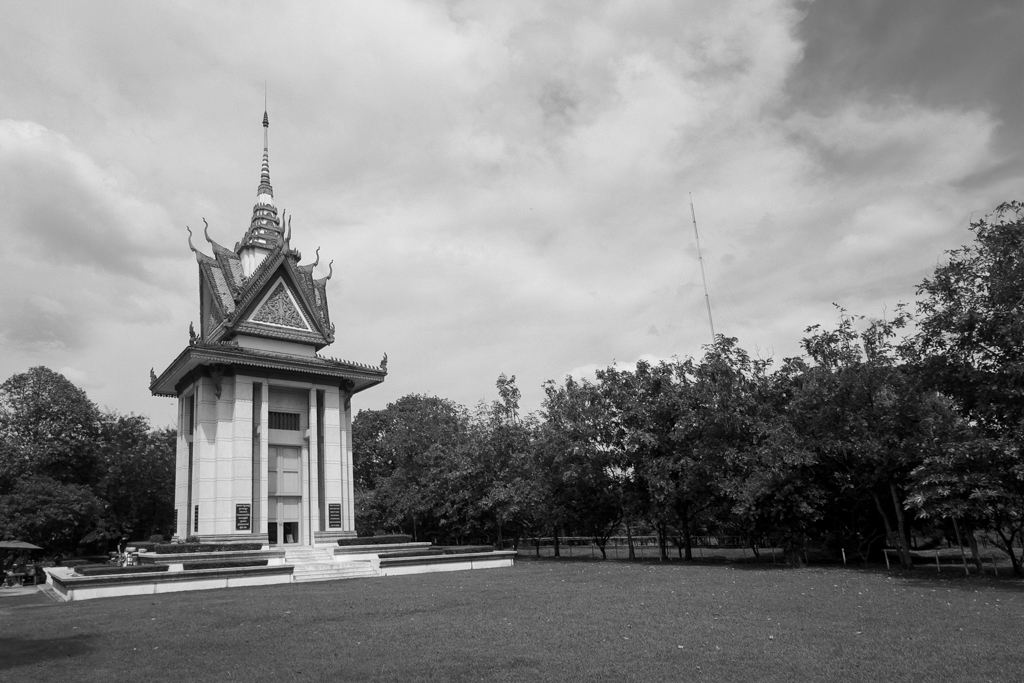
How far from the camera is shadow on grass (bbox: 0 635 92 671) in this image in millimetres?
10194

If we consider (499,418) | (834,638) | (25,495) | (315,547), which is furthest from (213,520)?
(834,638)

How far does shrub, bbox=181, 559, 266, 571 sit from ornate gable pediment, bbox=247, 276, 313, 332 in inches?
559

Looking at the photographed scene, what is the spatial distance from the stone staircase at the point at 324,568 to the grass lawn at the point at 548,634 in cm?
683

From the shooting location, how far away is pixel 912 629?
1095 cm

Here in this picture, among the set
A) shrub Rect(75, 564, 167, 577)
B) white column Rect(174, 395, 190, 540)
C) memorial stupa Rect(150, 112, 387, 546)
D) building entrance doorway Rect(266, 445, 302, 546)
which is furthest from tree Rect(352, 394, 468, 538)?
shrub Rect(75, 564, 167, 577)

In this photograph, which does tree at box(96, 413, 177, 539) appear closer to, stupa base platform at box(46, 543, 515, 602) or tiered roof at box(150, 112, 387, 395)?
tiered roof at box(150, 112, 387, 395)

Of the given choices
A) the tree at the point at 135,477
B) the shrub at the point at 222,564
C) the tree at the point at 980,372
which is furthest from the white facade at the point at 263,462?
the tree at the point at 980,372

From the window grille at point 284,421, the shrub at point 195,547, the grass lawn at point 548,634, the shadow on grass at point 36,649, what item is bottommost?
the grass lawn at point 548,634

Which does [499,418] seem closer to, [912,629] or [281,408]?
[281,408]

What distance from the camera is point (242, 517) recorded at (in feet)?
102

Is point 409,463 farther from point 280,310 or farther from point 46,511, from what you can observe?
point 46,511

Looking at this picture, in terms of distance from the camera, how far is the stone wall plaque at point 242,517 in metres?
30.9

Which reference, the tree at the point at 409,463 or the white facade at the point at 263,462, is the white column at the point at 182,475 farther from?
the tree at the point at 409,463

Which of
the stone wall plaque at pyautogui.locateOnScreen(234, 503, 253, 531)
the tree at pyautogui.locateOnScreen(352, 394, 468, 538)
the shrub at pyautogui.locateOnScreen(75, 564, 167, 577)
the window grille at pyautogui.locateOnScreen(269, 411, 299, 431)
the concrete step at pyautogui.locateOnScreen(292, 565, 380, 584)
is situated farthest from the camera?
the tree at pyautogui.locateOnScreen(352, 394, 468, 538)
